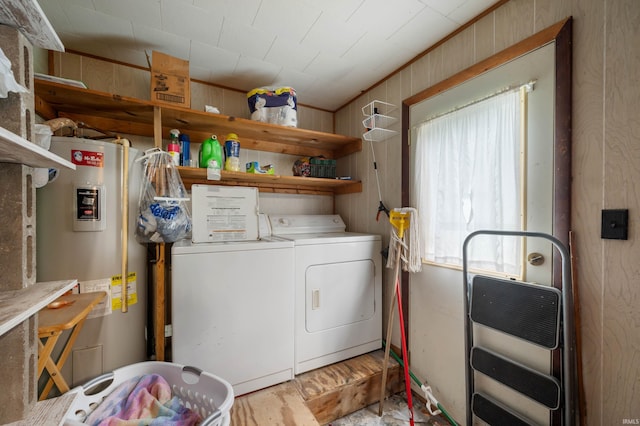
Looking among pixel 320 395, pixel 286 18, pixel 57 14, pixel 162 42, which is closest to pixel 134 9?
pixel 162 42

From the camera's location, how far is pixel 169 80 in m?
1.59

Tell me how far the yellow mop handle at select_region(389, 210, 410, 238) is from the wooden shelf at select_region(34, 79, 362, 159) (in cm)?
93

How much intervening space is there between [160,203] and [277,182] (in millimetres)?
1073

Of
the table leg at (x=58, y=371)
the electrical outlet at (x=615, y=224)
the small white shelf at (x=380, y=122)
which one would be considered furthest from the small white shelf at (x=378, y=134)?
the table leg at (x=58, y=371)

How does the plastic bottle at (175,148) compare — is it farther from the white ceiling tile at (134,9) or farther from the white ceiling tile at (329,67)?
the white ceiling tile at (329,67)

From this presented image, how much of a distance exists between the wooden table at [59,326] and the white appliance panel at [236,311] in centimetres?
38

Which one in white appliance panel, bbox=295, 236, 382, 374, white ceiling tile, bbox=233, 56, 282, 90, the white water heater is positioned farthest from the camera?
white ceiling tile, bbox=233, 56, 282, 90

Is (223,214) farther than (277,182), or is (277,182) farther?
(277,182)

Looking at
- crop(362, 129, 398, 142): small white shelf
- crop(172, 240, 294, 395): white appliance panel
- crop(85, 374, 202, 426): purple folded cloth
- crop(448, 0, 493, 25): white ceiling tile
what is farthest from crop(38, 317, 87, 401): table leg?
crop(448, 0, 493, 25): white ceiling tile

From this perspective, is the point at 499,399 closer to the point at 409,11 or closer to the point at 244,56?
the point at 409,11

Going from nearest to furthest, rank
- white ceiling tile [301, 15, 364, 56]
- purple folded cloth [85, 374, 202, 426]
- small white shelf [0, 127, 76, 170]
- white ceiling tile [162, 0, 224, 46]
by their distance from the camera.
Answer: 1. small white shelf [0, 127, 76, 170]
2. purple folded cloth [85, 374, 202, 426]
3. white ceiling tile [162, 0, 224, 46]
4. white ceiling tile [301, 15, 364, 56]

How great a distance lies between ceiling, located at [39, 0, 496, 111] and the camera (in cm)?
134

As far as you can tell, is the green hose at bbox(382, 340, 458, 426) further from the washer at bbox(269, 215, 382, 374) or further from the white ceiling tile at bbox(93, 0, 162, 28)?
the white ceiling tile at bbox(93, 0, 162, 28)

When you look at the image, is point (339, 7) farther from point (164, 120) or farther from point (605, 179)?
point (605, 179)
